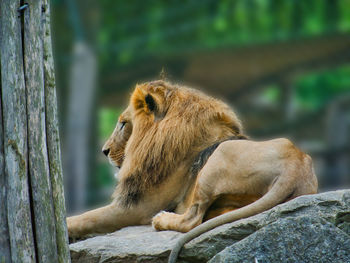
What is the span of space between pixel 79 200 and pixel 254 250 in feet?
37.1

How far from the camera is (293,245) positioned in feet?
12.5

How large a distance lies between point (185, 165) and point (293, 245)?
135cm

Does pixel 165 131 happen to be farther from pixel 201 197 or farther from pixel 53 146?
pixel 53 146

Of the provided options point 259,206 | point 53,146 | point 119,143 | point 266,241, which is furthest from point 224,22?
point 266,241

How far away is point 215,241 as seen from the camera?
13.4ft

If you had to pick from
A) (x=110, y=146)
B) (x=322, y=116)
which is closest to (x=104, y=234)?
(x=110, y=146)

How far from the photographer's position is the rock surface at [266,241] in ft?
12.4

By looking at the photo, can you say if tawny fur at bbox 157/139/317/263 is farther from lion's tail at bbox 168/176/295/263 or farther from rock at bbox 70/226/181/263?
Answer: rock at bbox 70/226/181/263

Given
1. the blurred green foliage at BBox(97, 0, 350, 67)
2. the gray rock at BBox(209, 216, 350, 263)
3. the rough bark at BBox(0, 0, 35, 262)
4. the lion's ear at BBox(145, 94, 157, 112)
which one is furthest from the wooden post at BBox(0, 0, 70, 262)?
the blurred green foliage at BBox(97, 0, 350, 67)

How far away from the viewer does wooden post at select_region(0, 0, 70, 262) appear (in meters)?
3.88

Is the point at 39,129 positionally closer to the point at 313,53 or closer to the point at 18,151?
the point at 18,151

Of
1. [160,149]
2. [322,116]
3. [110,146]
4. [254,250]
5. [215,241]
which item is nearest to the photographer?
[254,250]

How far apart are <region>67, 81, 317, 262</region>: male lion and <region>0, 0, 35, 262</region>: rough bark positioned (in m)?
1.07

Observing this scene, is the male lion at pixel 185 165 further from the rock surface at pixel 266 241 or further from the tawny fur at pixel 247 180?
the rock surface at pixel 266 241
